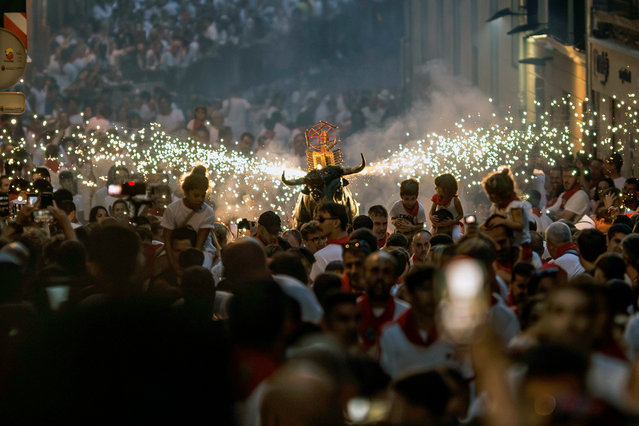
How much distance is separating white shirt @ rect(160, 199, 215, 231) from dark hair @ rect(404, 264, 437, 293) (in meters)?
4.49

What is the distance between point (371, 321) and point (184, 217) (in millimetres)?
4184

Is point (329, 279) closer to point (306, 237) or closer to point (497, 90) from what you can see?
point (306, 237)

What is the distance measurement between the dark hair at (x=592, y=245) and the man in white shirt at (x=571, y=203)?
5.14 meters

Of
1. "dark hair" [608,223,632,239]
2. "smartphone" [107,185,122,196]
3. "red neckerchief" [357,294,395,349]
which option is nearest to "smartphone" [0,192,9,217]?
"smartphone" [107,185,122,196]

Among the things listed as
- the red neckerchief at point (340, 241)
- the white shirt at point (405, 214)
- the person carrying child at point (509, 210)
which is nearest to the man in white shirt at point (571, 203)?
the white shirt at point (405, 214)

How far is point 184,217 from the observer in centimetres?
1092

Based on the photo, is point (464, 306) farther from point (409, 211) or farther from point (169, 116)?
point (169, 116)

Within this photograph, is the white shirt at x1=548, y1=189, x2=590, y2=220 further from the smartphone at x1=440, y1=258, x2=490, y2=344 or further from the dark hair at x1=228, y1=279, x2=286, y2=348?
the smartphone at x1=440, y1=258, x2=490, y2=344

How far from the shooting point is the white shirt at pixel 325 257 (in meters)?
10.1

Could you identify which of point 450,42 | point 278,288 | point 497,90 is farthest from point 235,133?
point 278,288

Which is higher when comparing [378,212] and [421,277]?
[378,212]

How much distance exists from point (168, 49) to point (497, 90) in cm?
1027

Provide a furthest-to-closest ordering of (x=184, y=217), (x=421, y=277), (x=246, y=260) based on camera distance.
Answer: (x=184, y=217) < (x=246, y=260) < (x=421, y=277)

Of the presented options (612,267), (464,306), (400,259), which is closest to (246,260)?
(612,267)
